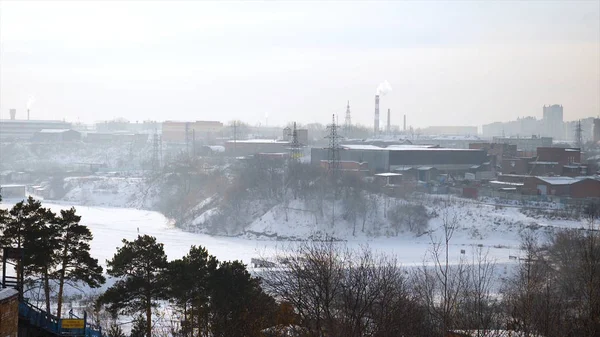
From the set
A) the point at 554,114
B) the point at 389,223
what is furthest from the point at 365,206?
the point at 554,114

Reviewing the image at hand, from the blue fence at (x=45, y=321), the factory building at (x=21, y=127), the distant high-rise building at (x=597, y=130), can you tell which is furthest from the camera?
the distant high-rise building at (x=597, y=130)

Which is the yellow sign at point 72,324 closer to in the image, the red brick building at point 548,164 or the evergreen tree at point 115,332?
the evergreen tree at point 115,332

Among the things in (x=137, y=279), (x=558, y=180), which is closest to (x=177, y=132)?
(x=558, y=180)

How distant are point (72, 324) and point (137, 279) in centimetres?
122

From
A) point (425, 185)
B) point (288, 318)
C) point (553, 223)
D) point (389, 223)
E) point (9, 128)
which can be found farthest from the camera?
point (9, 128)

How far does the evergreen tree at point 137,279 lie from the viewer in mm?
8953

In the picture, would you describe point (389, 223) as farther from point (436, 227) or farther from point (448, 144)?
point (448, 144)

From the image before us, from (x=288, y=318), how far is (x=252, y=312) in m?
0.52

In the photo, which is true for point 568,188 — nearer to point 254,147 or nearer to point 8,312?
point 254,147

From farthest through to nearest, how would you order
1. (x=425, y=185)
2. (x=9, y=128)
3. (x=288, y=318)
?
(x=9, y=128) < (x=425, y=185) < (x=288, y=318)

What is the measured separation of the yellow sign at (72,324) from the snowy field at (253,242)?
1015 cm

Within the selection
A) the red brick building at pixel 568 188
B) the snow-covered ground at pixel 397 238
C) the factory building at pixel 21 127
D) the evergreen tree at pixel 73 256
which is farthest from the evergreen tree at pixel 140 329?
the factory building at pixel 21 127

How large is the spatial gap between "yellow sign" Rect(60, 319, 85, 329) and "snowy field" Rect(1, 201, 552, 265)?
10.1 metres

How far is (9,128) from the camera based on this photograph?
6506 centimetres
